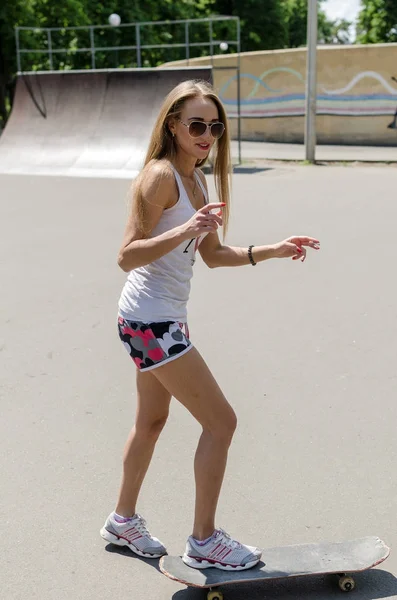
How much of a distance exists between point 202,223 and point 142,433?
→ 90 cm

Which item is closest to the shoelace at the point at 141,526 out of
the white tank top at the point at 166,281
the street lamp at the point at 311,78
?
the white tank top at the point at 166,281

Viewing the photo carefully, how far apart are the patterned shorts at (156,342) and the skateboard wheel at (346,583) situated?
3.16 ft

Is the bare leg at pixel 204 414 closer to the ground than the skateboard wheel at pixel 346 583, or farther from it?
farther from it

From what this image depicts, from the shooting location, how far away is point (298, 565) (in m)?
2.92

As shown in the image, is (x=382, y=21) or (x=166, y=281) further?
(x=382, y=21)

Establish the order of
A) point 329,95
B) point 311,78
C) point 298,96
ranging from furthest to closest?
point 298,96
point 329,95
point 311,78

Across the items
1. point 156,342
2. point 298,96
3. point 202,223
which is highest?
point 202,223

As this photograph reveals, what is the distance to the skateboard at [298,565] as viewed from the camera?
9.23ft

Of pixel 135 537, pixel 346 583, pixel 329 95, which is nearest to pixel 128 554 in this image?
pixel 135 537

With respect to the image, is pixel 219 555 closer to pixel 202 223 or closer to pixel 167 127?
pixel 202 223

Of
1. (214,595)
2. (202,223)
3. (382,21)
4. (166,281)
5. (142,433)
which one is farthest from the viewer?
(382,21)

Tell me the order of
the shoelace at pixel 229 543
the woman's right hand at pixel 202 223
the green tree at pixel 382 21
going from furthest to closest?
the green tree at pixel 382 21 < the shoelace at pixel 229 543 < the woman's right hand at pixel 202 223

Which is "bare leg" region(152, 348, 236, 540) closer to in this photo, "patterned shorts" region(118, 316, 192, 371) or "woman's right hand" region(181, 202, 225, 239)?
"patterned shorts" region(118, 316, 192, 371)

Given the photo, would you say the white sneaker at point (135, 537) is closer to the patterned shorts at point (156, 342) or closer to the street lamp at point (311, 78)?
→ the patterned shorts at point (156, 342)
